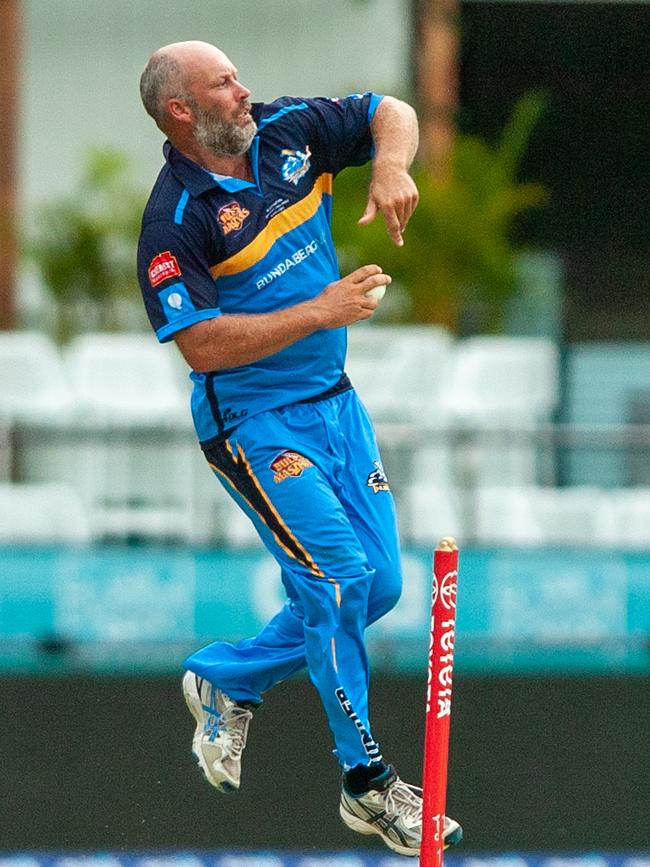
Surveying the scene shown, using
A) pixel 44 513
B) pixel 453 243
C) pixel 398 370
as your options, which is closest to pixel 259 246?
pixel 44 513

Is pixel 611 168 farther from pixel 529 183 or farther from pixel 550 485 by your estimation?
pixel 550 485

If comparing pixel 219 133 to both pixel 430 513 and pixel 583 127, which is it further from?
pixel 583 127

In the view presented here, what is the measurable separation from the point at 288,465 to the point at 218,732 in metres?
0.92

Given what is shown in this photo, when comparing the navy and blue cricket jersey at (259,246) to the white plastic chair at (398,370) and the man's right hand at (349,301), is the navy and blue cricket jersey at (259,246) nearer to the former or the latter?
the man's right hand at (349,301)

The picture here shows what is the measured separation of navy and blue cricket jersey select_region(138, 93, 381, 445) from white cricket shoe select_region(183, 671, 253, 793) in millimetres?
796

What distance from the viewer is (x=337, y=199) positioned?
12.2 m

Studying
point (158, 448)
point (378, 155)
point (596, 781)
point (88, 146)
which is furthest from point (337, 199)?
point (378, 155)

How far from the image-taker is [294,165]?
16.1 feet

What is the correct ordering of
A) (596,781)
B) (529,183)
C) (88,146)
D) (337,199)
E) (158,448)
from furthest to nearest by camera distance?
(529,183) < (88,146) < (337,199) < (158,448) < (596,781)

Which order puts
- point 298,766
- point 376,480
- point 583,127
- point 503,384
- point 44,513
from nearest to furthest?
point 376,480, point 298,766, point 44,513, point 503,384, point 583,127

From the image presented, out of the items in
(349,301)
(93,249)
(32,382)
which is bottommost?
(32,382)

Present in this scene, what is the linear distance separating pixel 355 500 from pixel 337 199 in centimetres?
749

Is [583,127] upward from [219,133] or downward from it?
upward

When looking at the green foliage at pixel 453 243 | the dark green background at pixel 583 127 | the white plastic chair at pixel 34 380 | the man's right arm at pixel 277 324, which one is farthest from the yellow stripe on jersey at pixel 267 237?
the dark green background at pixel 583 127
